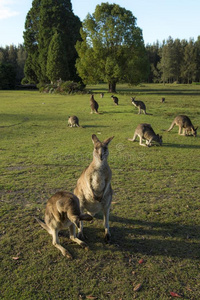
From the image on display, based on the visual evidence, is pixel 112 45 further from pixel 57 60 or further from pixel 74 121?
pixel 74 121

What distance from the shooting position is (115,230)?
3398 millimetres

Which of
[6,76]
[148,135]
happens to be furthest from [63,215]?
Result: [6,76]

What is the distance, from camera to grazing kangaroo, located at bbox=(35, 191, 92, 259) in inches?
99.8

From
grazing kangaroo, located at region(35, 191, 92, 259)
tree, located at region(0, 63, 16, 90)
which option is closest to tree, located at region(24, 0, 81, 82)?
tree, located at region(0, 63, 16, 90)

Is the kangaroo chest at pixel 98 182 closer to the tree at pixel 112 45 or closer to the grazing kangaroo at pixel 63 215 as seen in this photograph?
the grazing kangaroo at pixel 63 215

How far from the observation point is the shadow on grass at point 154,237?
2.98 m

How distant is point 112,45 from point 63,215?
25.1 m

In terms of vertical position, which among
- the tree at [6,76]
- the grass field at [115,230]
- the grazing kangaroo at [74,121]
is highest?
the tree at [6,76]

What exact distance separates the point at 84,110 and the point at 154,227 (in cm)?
1243

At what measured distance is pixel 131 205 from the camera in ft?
13.3

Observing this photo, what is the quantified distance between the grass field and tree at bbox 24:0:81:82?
89.1 ft

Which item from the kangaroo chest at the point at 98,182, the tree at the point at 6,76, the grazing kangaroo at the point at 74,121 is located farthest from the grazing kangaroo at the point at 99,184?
the tree at the point at 6,76

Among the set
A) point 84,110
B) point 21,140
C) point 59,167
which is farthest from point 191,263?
point 84,110

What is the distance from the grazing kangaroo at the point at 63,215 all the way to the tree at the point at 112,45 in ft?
73.8
